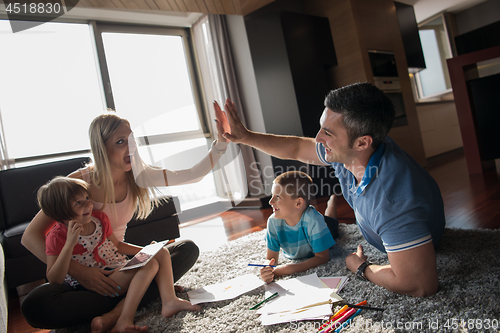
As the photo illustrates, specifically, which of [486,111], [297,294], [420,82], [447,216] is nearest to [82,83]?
[297,294]

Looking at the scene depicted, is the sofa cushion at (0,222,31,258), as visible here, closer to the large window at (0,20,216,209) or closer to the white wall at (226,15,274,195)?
the large window at (0,20,216,209)

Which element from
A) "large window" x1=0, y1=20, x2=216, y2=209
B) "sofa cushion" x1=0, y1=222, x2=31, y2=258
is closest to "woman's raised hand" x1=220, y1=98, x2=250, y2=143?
"large window" x1=0, y1=20, x2=216, y2=209

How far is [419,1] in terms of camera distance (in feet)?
16.5

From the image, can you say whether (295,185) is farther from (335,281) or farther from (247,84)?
(247,84)

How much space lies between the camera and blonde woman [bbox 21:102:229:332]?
1.10m

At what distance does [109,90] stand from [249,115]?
1.63m

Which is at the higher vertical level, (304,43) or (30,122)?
(304,43)

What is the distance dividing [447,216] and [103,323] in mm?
1830

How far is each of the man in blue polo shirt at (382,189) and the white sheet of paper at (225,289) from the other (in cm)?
40

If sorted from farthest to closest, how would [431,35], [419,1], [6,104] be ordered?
1. [431,35]
2. [419,1]
3. [6,104]

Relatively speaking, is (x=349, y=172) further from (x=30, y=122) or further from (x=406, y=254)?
(x=30, y=122)

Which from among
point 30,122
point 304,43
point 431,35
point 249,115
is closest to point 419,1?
point 431,35

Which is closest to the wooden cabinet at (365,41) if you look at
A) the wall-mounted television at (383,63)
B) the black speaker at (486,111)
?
the wall-mounted television at (383,63)

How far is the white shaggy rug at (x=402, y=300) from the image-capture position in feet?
Result: 2.74
